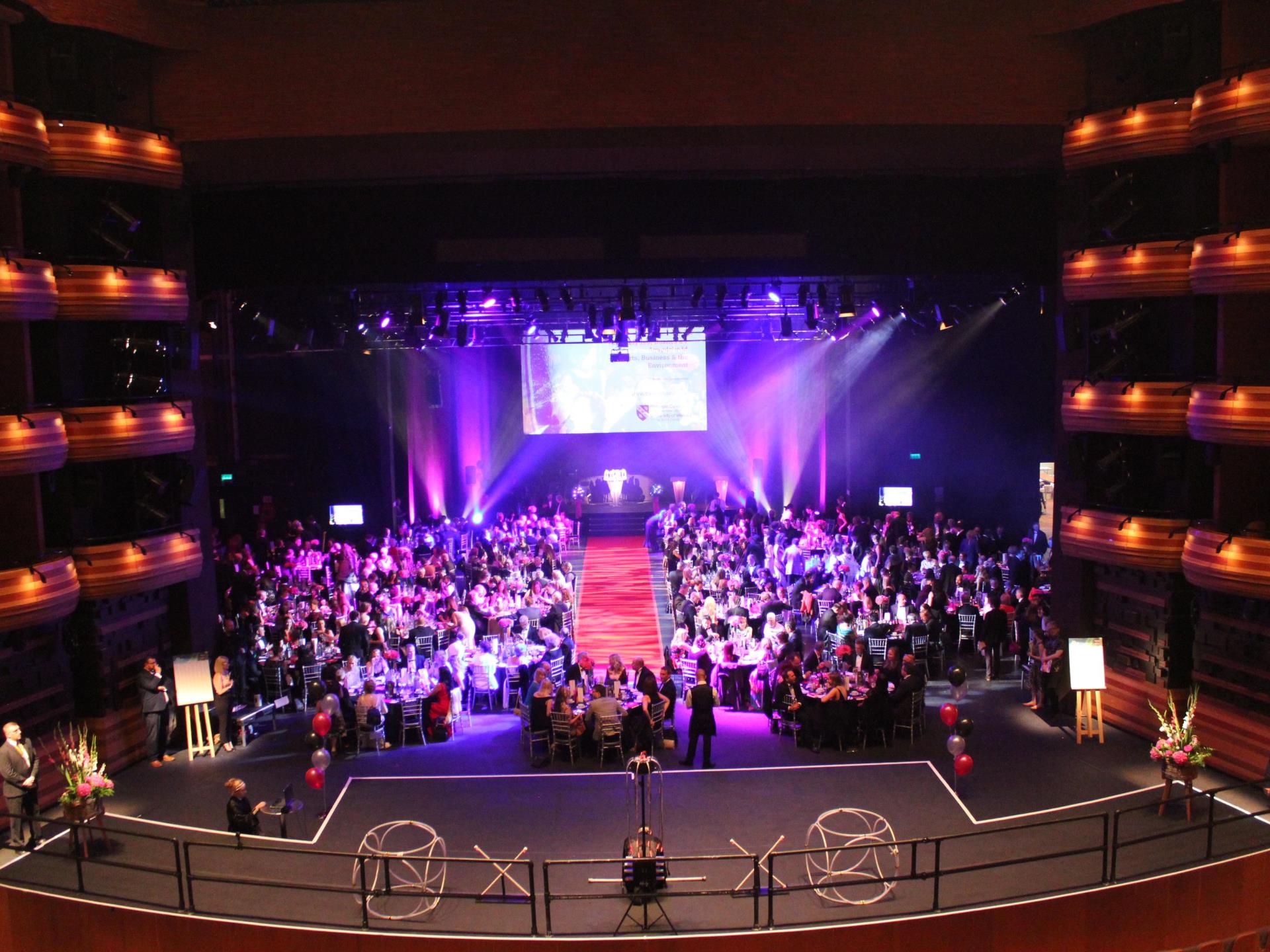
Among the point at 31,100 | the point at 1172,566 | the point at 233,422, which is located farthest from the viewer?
the point at 233,422

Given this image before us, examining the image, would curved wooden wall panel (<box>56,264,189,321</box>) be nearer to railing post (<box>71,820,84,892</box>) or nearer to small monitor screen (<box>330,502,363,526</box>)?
railing post (<box>71,820,84,892</box>)

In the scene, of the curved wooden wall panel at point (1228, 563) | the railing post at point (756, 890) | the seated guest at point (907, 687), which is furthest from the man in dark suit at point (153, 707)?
the curved wooden wall panel at point (1228, 563)

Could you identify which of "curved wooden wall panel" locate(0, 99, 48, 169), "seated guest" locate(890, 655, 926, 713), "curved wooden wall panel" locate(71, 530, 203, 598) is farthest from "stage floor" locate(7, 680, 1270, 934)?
"curved wooden wall panel" locate(0, 99, 48, 169)

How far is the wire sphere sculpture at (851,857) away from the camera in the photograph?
9.52 metres

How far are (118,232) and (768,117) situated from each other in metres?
8.51

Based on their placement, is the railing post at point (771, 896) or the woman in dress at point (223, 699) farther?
the woman in dress at point (223, 699)

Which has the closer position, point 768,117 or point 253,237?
point 768,117

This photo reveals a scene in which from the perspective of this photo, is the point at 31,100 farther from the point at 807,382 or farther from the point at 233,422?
the point at 807,382

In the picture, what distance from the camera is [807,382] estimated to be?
31.0 m

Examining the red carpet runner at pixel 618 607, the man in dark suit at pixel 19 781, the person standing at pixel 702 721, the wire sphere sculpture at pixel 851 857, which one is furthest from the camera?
the red carpet runner at pixel 618 607

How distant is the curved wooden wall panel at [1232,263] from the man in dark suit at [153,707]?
1328 centimetres

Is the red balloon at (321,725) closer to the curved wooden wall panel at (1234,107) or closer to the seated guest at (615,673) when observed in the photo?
the seated guest at (615,673)

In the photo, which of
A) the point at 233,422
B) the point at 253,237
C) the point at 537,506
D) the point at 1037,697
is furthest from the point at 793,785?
the point at 537,506

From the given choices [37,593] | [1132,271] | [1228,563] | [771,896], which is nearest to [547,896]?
[771,896]
